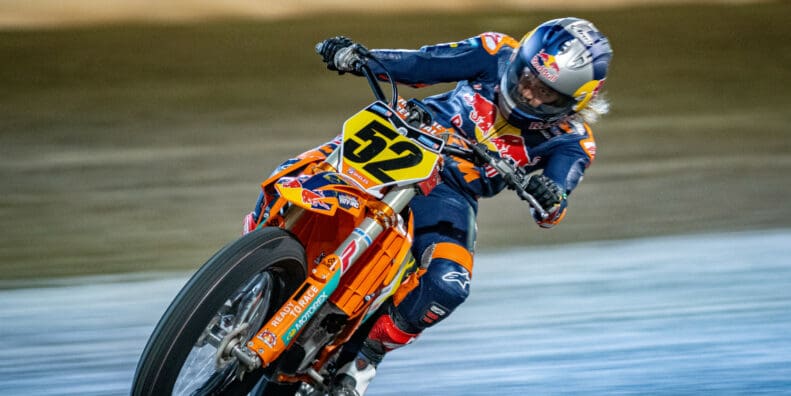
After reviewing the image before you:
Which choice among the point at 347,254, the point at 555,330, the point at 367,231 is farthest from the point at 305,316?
the point at 555,330

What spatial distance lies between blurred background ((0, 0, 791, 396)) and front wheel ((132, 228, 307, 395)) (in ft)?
4.00

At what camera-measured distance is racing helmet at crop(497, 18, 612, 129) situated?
4.36 meters

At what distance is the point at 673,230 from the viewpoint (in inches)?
325

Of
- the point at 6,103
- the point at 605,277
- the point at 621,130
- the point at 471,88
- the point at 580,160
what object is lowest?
the point at 621,130

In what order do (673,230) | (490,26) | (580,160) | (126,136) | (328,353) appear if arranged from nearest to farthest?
(328,353), (580,160), (673,230), (126,136), (490,26)

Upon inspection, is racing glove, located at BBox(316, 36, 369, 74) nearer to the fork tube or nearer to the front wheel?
the fork tube

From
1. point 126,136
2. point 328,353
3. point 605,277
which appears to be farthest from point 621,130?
point 328,353

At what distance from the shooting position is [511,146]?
4.69m

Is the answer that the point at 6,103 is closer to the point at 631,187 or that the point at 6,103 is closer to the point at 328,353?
the point at 631,187

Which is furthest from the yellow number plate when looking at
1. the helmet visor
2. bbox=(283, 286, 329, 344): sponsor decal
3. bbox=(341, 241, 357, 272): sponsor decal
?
the helmet visor

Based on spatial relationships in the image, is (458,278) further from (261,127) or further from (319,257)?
(261,127)

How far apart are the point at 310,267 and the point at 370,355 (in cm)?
53

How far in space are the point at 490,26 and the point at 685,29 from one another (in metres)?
2.26

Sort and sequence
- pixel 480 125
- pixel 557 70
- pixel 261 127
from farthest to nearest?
pixel 261 127 < pixel 480 125 < pixel 557 70
